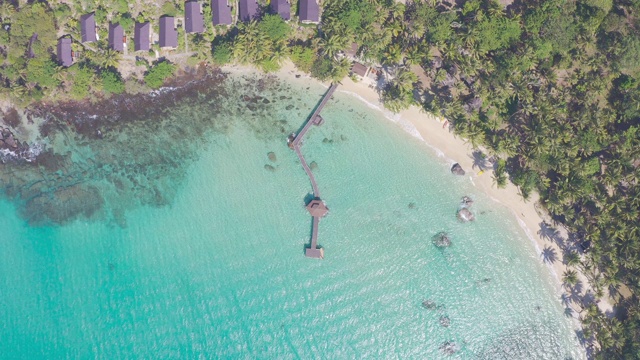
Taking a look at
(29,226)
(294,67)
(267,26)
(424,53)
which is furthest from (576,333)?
(29,226)

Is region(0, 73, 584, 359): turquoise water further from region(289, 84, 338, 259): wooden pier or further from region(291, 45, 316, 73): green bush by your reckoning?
region(291, 45, 316, 73): green bush

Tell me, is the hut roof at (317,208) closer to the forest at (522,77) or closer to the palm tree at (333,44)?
the forest at (522,77)

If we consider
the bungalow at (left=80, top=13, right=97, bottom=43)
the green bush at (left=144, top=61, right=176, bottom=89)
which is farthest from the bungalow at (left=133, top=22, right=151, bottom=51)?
the bungalow at (left=80, top=13, right=97, bottom=43)

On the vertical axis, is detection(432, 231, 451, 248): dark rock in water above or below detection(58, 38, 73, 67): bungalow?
below

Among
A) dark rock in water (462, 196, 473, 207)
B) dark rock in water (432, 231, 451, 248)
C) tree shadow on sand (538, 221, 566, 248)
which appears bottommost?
dark rock in water (432, 231, 451, 248)

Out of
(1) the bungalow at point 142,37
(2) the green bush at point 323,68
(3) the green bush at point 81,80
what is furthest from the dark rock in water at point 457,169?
(3) the green bush at point 81,80
